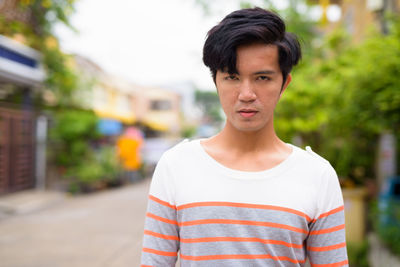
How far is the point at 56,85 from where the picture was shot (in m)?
13.1

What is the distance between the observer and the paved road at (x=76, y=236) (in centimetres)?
612

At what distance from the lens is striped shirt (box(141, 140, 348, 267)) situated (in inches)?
54.5

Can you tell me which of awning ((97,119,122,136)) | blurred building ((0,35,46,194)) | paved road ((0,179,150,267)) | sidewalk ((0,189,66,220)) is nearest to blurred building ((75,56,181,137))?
awning ((97,119,122,136))

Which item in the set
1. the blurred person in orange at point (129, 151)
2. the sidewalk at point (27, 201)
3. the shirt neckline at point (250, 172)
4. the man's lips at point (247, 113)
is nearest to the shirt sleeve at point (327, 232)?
the shirt neckline at point (250, 172)

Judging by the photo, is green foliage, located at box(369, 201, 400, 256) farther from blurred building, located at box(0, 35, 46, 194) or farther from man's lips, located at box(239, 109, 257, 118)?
blurred building, located at box(0, 35, 46, 194)

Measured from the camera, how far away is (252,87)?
4.65 feet

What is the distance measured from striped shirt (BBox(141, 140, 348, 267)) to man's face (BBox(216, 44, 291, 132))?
18 cm

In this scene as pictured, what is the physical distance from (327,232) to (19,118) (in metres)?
12.3

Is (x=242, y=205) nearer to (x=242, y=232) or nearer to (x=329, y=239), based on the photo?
(x=242, y=232)

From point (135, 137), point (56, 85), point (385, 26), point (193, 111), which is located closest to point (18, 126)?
point (56, 85)

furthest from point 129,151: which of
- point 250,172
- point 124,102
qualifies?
point 124,102

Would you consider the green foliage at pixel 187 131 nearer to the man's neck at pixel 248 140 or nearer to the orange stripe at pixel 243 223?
the man's neck at pixel 248 140

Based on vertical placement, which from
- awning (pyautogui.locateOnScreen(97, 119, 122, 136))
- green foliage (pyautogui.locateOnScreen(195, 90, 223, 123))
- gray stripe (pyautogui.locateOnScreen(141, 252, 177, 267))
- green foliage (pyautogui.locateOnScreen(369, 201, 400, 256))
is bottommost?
green foliage (pyautogui.locateOnScreen(369, 201, 400, 256))

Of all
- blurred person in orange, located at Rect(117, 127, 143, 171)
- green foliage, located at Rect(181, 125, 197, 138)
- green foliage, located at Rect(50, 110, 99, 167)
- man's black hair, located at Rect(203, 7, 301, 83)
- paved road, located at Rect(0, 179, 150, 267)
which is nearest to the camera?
man's black hair, located at Rect(203, 7, 301, 83)
